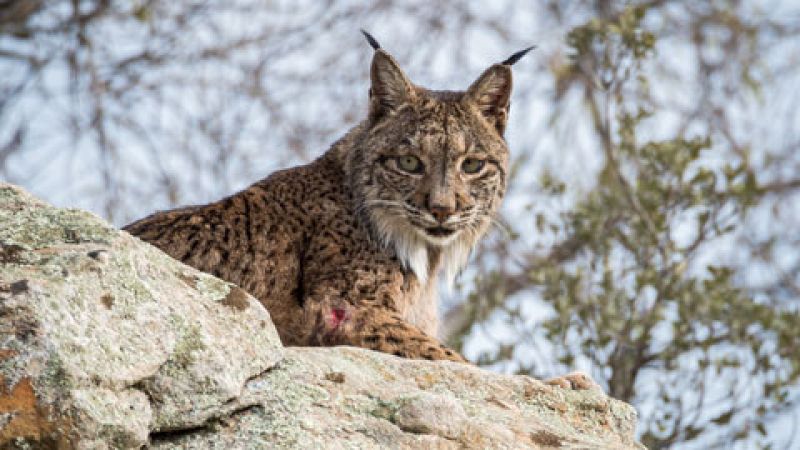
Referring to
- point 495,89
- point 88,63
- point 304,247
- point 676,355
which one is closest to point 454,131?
point 495,89

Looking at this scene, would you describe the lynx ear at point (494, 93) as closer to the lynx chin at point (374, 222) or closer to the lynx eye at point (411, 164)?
the lynx chin at point (374, 222)

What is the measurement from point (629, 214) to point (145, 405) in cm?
649

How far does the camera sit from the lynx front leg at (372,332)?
5945mm

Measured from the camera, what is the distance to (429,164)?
22.1 feet

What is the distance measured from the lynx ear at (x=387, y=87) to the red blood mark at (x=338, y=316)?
1.37m

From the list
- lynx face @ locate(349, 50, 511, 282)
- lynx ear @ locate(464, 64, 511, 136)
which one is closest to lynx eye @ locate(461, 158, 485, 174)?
lynx face @ locate(349, 50, 511, 282)

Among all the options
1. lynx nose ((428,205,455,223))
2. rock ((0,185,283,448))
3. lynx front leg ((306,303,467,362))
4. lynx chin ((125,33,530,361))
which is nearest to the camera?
rock ((0,185,283,448))

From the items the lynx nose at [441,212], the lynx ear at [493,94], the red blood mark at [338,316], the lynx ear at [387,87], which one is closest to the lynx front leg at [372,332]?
the red blood mark at [338,316]

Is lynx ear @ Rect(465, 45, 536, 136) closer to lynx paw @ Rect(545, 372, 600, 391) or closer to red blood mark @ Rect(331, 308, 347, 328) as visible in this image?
red blood mark @ Rect(331, 308, 347, 328)

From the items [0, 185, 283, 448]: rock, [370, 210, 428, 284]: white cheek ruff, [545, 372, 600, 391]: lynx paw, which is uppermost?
[370, 210, 428, 284]: white cheek ruff

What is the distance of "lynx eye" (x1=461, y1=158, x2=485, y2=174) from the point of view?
22.5 feet

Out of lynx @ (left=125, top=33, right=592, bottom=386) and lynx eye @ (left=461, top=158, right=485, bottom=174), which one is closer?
lynx @ (left=125, top=33, right=592, bottom=386)

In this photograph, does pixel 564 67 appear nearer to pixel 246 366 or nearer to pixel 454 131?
pixel 454 131

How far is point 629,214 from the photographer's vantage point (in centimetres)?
970
